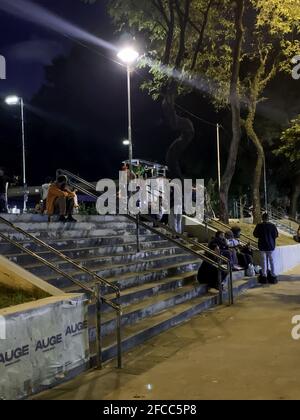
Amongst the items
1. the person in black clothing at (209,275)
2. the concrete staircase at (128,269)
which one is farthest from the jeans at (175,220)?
the person in black clothing at (209,275)

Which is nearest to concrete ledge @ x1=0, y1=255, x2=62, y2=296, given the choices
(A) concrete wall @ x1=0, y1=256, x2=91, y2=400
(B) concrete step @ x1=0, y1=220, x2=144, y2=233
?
(A) concrete wall @ x1=0, y1=256, x2=91, y2=400

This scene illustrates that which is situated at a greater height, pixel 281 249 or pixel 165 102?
pixel 165 102

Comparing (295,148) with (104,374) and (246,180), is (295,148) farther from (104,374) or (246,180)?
(104,374)

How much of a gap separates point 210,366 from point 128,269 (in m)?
4.27

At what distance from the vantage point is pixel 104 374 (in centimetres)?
635

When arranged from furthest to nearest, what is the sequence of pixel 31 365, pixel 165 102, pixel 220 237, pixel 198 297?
pixel 165 102, pixel 220 237, pixel 198 297, pixel 31 365

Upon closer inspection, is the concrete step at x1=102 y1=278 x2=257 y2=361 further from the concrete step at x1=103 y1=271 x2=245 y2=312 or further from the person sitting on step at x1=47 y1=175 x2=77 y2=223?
the person sitting on step at x1=47 y1=175 x2=77 y2=223

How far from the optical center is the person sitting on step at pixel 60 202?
1260cm

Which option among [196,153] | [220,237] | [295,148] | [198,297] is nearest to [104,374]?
[198,297]

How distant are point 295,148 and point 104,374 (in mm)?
21773

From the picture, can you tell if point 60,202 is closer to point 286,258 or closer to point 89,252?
point 89,252

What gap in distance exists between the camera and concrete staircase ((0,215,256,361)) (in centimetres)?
838

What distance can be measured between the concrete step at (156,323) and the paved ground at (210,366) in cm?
14
